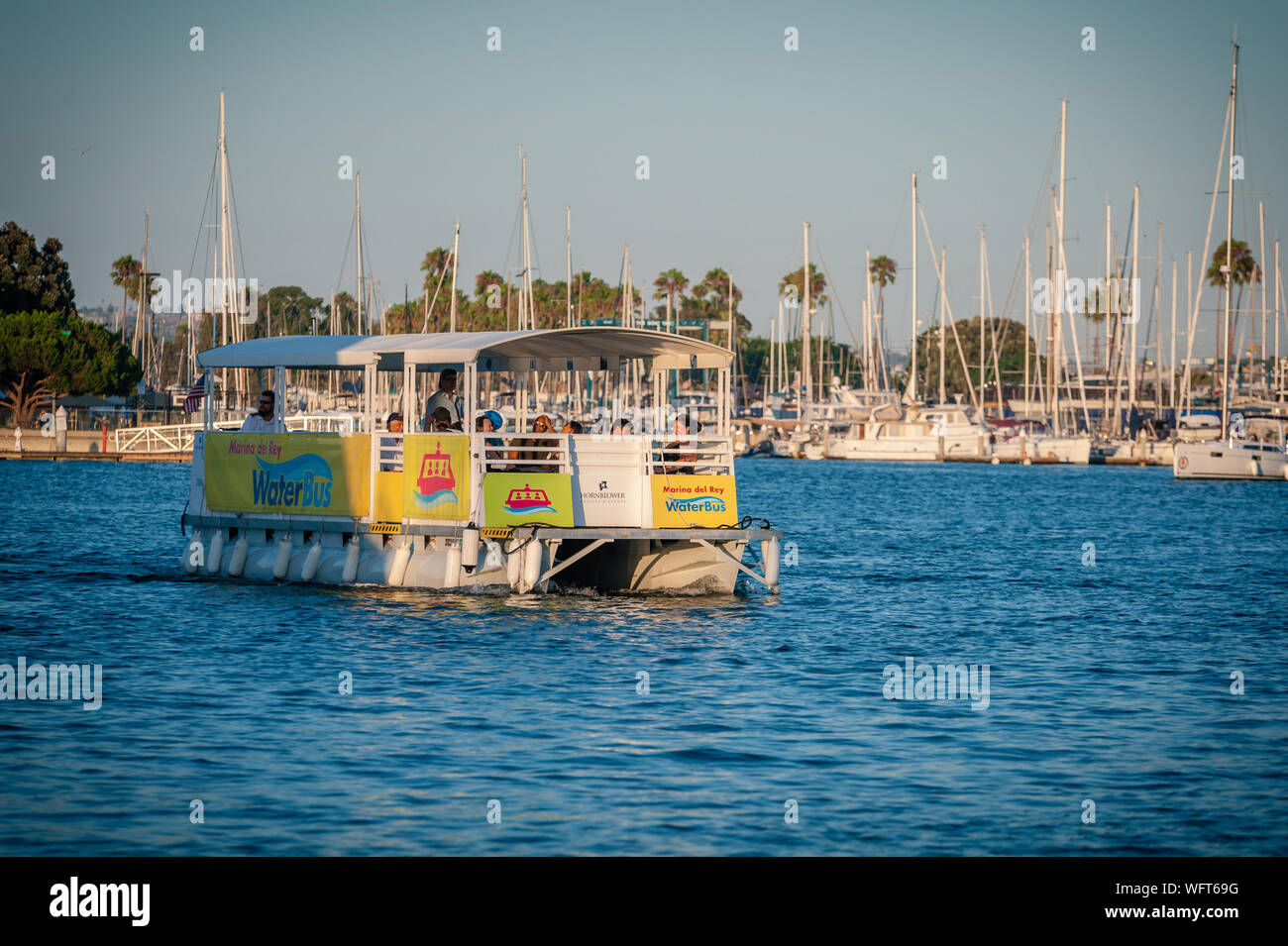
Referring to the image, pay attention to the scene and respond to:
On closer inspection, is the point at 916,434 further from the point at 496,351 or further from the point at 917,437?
the point at 496,351

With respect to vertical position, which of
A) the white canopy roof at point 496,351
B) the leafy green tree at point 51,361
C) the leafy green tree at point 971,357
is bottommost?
the white canopy roof at point 496,351

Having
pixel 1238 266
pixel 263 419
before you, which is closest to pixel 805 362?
pixel 1238 266

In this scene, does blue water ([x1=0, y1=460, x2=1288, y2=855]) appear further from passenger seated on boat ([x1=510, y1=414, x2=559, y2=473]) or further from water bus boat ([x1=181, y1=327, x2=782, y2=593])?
passenger seated on boat ([x1=510, y1=414, x2=559, y2=473])

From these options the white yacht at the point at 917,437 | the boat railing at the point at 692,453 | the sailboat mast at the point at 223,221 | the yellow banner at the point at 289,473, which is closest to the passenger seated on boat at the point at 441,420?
the yellow banner at the point at 289,473

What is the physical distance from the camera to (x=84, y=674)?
17.0 m

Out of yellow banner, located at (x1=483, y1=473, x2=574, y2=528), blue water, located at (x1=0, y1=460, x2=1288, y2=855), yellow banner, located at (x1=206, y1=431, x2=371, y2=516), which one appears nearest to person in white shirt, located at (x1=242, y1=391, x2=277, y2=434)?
yellow banner, located at (x1=206, y1=431, x2=371, y2=516)

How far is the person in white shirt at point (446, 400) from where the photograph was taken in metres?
23.7

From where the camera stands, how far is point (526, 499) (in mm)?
22000

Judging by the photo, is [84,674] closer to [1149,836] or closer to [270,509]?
[270,509]

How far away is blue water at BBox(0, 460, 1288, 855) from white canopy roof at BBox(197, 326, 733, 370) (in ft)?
11.6

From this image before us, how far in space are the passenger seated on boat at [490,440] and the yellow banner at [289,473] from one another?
1.74 m

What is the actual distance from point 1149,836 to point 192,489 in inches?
755

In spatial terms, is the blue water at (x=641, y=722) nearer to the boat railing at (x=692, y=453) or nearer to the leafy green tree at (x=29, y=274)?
the boat railing at (x=692, y=453)
